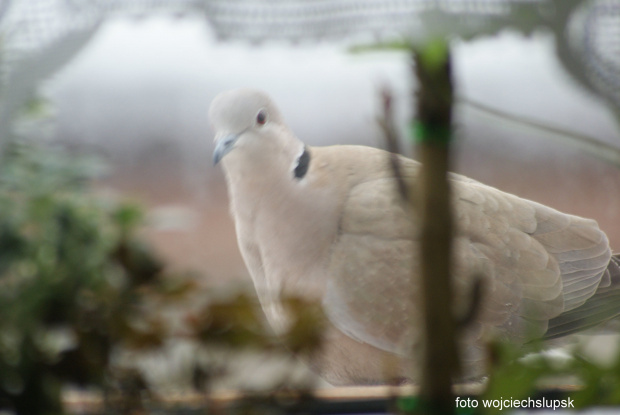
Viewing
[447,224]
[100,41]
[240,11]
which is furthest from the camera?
[100,41]

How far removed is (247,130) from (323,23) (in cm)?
36

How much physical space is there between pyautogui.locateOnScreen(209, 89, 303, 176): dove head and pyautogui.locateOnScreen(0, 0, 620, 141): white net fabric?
0.15m

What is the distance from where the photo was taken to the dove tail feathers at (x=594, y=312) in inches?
40.0

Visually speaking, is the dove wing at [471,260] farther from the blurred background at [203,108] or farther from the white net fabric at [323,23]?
the white net fabric at [323,23]

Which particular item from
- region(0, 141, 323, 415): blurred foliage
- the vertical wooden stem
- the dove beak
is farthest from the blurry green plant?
the vertical wooden stem

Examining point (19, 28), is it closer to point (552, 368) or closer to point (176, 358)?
point (176, 358)

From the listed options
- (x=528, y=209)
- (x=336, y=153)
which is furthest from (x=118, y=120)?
(x=528, y=209)

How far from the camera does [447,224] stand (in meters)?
0.44

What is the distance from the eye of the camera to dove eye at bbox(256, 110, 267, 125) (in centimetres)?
91

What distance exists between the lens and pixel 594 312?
3.41 feet

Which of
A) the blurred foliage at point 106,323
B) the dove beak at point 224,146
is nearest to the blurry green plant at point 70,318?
the blurred foliage at point 106,323

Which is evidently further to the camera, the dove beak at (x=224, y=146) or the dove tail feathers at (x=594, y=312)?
the dove tail feathers at (x=594, y=312)

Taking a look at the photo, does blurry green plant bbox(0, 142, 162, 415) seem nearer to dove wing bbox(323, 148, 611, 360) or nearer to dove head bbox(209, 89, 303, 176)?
dove head bbox(209, 89, 303, 176)

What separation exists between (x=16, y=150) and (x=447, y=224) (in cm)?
92
